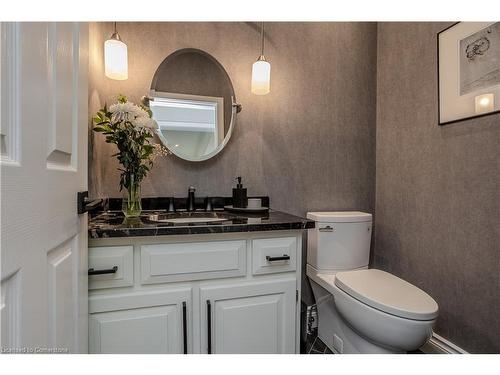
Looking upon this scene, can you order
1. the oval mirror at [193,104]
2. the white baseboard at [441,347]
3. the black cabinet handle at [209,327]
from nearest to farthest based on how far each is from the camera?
the black cabinet handle at [209,327] → the white baseboard at [441,347] → the oval mirror at [193,104]

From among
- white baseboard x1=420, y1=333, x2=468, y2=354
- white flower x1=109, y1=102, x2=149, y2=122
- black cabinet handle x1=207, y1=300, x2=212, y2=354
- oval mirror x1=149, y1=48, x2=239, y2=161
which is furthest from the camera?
oval mirror x1=149, y1=48, x2=239, y2=161

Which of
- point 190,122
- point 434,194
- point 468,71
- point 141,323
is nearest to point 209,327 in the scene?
point 141,323

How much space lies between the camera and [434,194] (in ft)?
5.10

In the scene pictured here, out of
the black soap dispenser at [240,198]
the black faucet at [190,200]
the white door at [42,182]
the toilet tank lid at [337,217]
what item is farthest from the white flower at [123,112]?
the toilet tank lid at [337,217]

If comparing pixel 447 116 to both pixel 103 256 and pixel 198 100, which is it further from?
pixel 103 256

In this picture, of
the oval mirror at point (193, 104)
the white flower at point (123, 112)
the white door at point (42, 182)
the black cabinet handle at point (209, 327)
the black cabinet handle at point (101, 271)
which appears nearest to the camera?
the white door at point (42, 182)

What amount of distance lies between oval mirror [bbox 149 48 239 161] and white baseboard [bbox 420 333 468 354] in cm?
162

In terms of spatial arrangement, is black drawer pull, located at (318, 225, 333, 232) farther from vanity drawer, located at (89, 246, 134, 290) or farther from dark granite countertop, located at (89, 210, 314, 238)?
vanity drawer, located at (89, 246, 134, 290)

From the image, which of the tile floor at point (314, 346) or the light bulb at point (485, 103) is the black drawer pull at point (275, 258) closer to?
the tile floor at point (314, 346)

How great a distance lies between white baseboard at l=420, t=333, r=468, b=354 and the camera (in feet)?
4.67

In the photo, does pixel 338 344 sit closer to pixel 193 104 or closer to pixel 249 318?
pixel 249 318

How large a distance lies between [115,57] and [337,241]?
1549 millimetres

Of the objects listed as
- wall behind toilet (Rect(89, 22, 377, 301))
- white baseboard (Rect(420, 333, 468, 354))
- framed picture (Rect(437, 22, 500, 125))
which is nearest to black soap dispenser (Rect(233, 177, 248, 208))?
wall behind toilet (Rect(89, 22, 377, 301))

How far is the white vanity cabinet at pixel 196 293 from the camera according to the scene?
928mm
